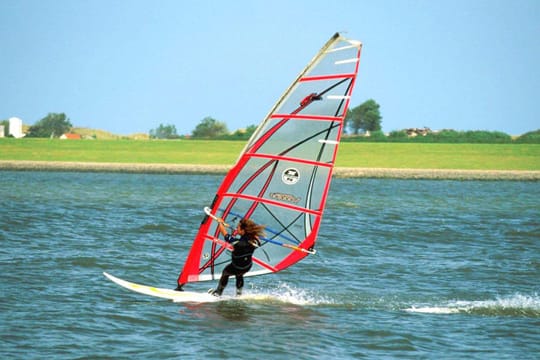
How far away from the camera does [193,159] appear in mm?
58688

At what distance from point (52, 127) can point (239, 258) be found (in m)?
84.8

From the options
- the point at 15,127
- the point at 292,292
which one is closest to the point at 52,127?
the point at 15,127

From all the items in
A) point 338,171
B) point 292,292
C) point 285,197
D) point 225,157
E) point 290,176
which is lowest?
point 292,292

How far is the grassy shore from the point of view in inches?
2063

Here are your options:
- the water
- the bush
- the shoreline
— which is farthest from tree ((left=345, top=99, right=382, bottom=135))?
the water

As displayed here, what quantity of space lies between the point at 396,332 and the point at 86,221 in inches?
523

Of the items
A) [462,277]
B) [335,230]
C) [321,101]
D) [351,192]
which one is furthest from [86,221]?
[351,192]

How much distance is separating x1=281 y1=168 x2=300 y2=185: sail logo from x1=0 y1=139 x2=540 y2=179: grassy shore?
4009 centimetres

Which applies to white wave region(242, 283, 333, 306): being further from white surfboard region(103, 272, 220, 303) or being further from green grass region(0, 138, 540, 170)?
green grass region(0, 138, 540, 170)

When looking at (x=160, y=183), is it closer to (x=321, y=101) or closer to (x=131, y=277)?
(x=131, y=277)

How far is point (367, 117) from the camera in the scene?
90.9m

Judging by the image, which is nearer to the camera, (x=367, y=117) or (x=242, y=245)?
(x=242, y=245)

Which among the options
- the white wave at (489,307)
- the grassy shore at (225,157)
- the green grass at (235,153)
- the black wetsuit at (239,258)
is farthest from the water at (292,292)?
the green grass at (235,153)

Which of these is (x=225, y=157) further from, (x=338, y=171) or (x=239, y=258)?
(x=239, y=258)
